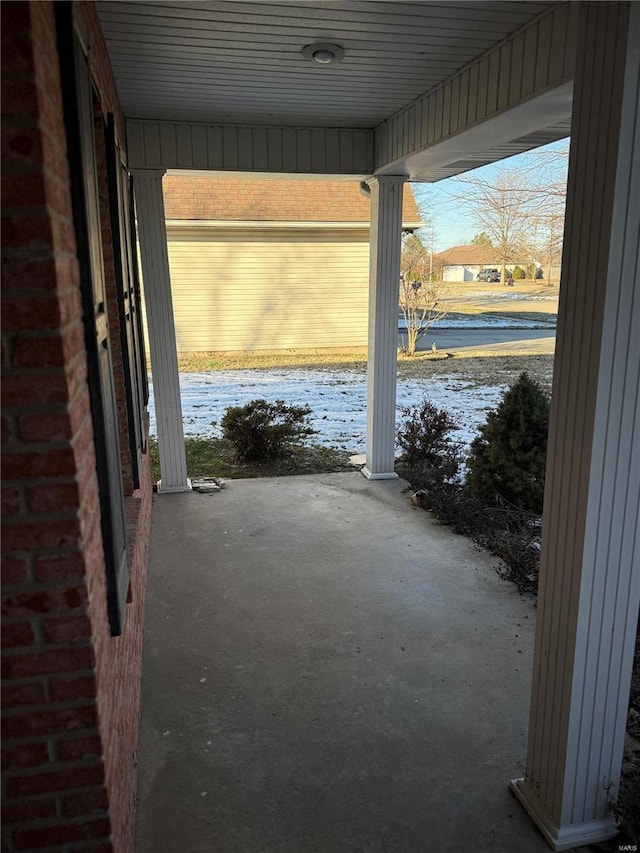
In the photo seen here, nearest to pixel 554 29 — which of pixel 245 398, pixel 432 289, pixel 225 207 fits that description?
pixel 245 398

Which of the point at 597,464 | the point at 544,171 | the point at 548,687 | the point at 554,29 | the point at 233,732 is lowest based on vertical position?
the point at 233,732

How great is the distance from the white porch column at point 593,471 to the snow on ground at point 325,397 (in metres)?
→ 5.24

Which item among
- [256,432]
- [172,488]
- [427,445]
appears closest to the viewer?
[172,488]

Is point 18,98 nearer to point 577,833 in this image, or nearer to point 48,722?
point 48,722

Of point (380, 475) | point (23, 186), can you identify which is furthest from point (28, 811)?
point (380, 475)

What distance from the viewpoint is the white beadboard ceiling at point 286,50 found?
2906 millimetres

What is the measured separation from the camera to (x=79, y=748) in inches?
59.0

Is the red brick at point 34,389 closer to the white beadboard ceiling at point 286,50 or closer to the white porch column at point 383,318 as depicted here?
the white beadboard ceiling at point 286,50

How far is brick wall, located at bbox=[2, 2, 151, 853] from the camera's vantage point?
126 cm

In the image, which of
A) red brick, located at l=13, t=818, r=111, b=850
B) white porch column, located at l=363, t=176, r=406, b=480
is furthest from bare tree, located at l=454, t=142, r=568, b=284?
red brick, located at l=13, t=818, r=111, b=850

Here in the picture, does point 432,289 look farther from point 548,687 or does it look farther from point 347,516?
point 548,687

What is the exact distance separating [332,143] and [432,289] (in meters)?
9.76

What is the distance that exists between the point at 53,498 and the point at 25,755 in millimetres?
630

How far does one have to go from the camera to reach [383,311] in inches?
237
